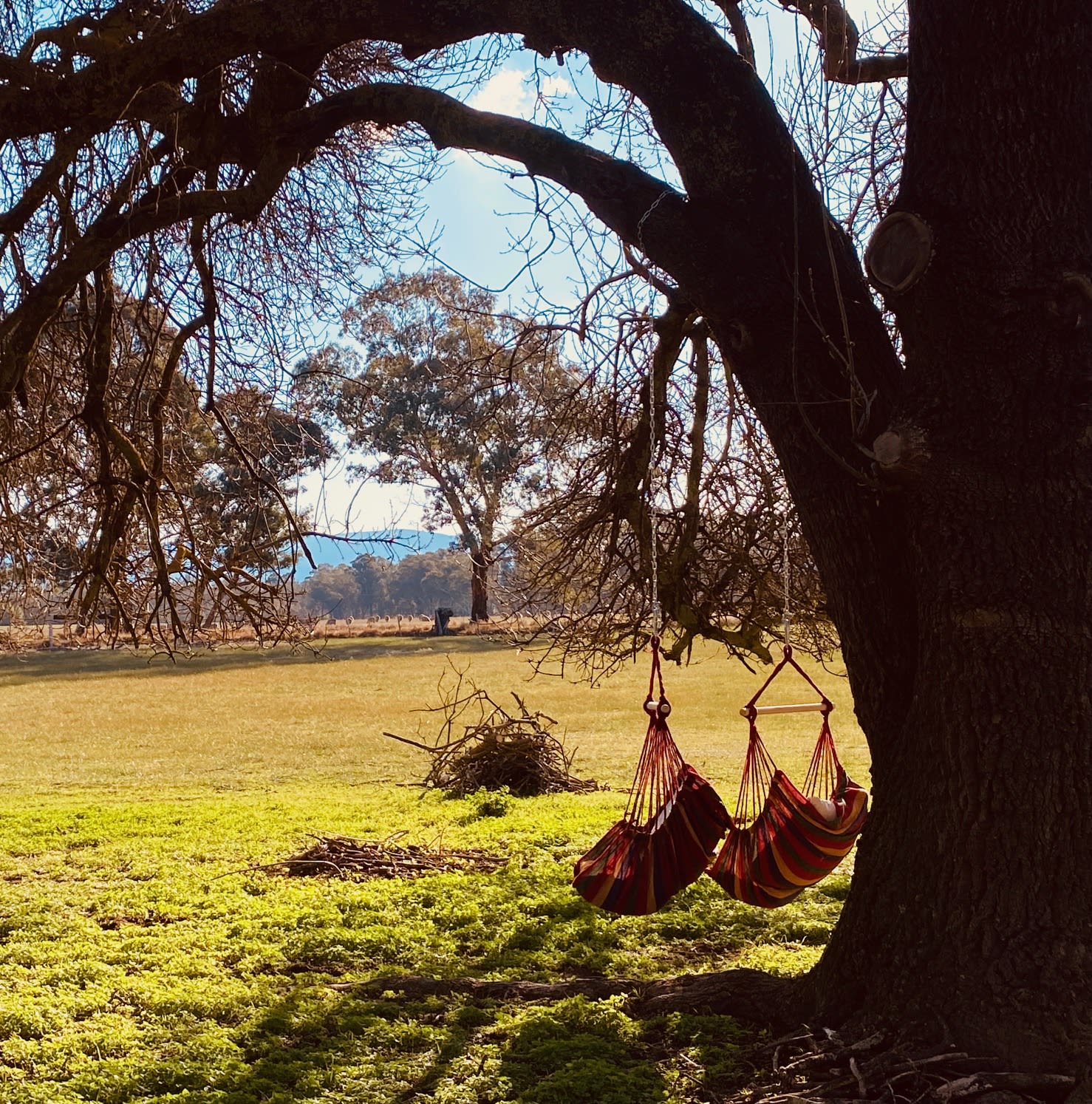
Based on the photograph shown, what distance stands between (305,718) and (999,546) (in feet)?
43.5

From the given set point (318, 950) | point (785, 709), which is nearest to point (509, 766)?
point (318, 950)

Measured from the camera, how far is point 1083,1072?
244cm

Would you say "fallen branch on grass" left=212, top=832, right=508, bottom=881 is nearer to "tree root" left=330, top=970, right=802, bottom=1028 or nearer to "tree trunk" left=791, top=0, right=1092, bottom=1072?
"tree root" left=330, top=970, right=802, bottom=1028

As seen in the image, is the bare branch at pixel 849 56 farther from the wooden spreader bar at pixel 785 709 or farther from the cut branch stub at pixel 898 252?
the wooden spreader bar at pixel 785 709

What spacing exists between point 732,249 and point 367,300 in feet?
10.0

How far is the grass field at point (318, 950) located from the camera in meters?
2.95

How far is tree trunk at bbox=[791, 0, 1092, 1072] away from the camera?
255 centimetres

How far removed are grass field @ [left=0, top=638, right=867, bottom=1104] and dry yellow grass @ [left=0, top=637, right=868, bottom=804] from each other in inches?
28.2

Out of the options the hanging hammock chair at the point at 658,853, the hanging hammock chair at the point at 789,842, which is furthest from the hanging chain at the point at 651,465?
the hanging hammock chair at the point at 789,842

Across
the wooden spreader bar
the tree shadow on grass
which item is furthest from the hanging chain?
the tree shadow on grass

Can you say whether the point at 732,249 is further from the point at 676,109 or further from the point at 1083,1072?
the point at 1083,1072

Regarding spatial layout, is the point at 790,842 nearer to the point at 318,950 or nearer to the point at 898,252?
the point at 898,252

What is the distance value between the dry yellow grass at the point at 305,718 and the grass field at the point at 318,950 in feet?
2.35

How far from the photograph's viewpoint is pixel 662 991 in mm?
3494
